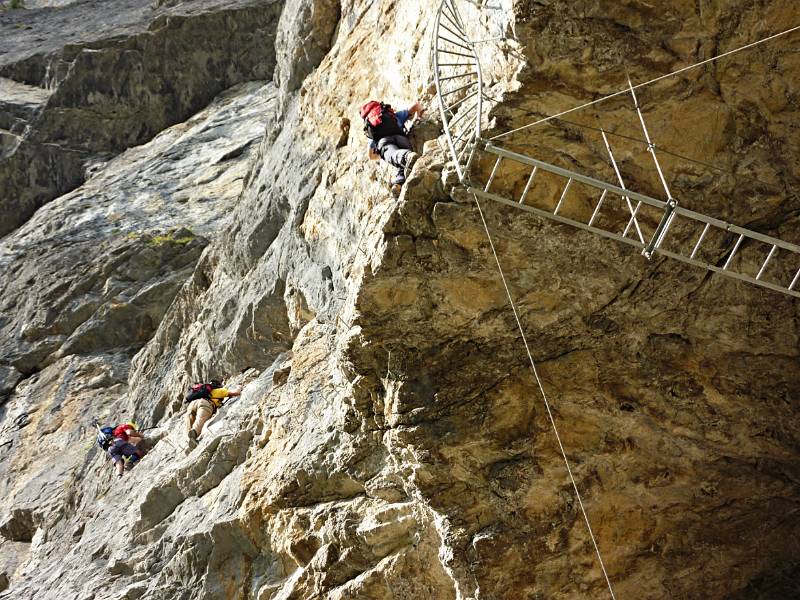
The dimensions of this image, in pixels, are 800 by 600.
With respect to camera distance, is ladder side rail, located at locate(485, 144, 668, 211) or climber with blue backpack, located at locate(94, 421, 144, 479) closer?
ladder side rail, located at locate(485, 144, 668, 211)

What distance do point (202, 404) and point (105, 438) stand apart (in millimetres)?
2344

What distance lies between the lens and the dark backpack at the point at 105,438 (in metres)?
14.6

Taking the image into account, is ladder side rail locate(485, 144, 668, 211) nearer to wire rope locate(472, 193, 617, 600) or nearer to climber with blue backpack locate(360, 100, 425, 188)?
wire rope locate(472, 193, 617, 600)

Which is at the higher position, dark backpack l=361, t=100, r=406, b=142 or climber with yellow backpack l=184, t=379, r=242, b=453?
dark backpack l=361, t=100, r=406, b=142

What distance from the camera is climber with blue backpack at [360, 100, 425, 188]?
8.68m

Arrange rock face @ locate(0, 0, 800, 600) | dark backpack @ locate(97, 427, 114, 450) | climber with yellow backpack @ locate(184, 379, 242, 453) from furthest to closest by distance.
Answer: dark backpack @ locate(97, 427, 114, 450) → climber with yellow backpack @ locate(184, 379, 242, 453) → rock face @ locate(0, 0, 800, 600)

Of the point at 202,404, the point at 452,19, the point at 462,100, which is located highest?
the point at 452,19

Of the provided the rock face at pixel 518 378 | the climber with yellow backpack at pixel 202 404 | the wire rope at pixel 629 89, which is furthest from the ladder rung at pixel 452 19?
→ the climber with yellow backpack at pixel 202 404

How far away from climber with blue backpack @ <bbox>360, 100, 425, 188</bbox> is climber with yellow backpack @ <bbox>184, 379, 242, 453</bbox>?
4.99m

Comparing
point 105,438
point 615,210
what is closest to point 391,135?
point 615,210

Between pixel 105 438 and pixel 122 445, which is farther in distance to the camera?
pixel 105 438

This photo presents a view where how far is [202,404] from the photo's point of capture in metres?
13.1

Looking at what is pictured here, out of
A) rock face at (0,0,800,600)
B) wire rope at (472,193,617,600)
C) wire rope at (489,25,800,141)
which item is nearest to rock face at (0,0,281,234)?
rock face at (0,0,800,600)

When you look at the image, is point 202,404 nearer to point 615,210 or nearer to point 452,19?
point 452,19
